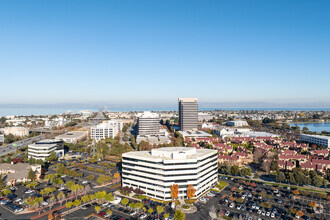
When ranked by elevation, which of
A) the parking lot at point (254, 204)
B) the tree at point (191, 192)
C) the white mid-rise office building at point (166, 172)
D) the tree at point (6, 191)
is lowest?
the parking lot at point (254, 204)

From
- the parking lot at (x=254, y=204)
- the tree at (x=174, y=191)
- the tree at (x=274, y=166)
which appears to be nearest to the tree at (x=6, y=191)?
A: the tree at (x=174, y=191)

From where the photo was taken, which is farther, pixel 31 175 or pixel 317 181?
pixel 31 175

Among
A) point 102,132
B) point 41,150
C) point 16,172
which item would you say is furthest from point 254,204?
point 102,132

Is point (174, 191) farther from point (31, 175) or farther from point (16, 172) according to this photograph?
point (16, 172)

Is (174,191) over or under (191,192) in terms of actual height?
over

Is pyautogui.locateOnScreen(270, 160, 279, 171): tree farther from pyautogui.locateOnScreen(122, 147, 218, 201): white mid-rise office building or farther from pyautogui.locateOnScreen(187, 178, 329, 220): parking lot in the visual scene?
pyautogui.locateOnScreen(122, 147, 218, 201): white mid-rise office building

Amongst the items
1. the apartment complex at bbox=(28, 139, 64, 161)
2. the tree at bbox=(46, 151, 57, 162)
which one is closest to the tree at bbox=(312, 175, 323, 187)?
the tree at bbox=(46, 151, 57, 162)

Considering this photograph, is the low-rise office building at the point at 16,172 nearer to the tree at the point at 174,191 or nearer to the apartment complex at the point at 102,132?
the tree at the point at 174,191
